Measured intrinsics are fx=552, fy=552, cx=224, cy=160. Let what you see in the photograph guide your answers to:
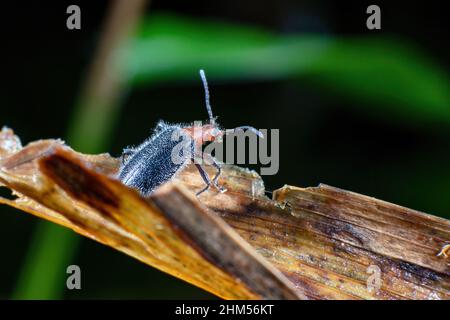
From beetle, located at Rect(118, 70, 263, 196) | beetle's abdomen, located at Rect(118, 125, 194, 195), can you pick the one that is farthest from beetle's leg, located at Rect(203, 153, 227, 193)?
beetle's abdomen, located at Rect(118, 125, 194, 195)

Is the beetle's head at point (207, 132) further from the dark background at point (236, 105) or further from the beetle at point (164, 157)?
the dark background at point (236, 105)

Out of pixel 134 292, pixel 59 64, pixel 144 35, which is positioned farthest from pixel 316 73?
pixel 59 64

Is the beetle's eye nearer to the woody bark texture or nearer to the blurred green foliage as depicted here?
the blurred green foliage

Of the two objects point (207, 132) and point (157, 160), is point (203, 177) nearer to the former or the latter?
point (157, 160)

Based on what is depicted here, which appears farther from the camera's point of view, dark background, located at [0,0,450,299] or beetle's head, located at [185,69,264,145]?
dark background, located at [0,0,450,299]

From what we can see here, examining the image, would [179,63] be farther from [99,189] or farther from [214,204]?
[99,189]

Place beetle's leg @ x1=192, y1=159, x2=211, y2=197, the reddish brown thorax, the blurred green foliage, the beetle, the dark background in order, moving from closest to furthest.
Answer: beetle's leg @ x1=192, y1=159, x2=211, y2=197 < the beetle < the reddish brown thorax < the blurred green foliage < the dark background

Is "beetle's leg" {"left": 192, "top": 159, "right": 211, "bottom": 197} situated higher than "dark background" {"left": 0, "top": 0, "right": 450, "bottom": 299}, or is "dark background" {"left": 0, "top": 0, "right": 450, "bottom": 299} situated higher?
"dark background" {"left": 0, "top": 0, "right": 450, "bottom": 299}

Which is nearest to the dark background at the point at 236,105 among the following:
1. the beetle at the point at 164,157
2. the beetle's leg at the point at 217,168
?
the beetle at the point at 164,157
